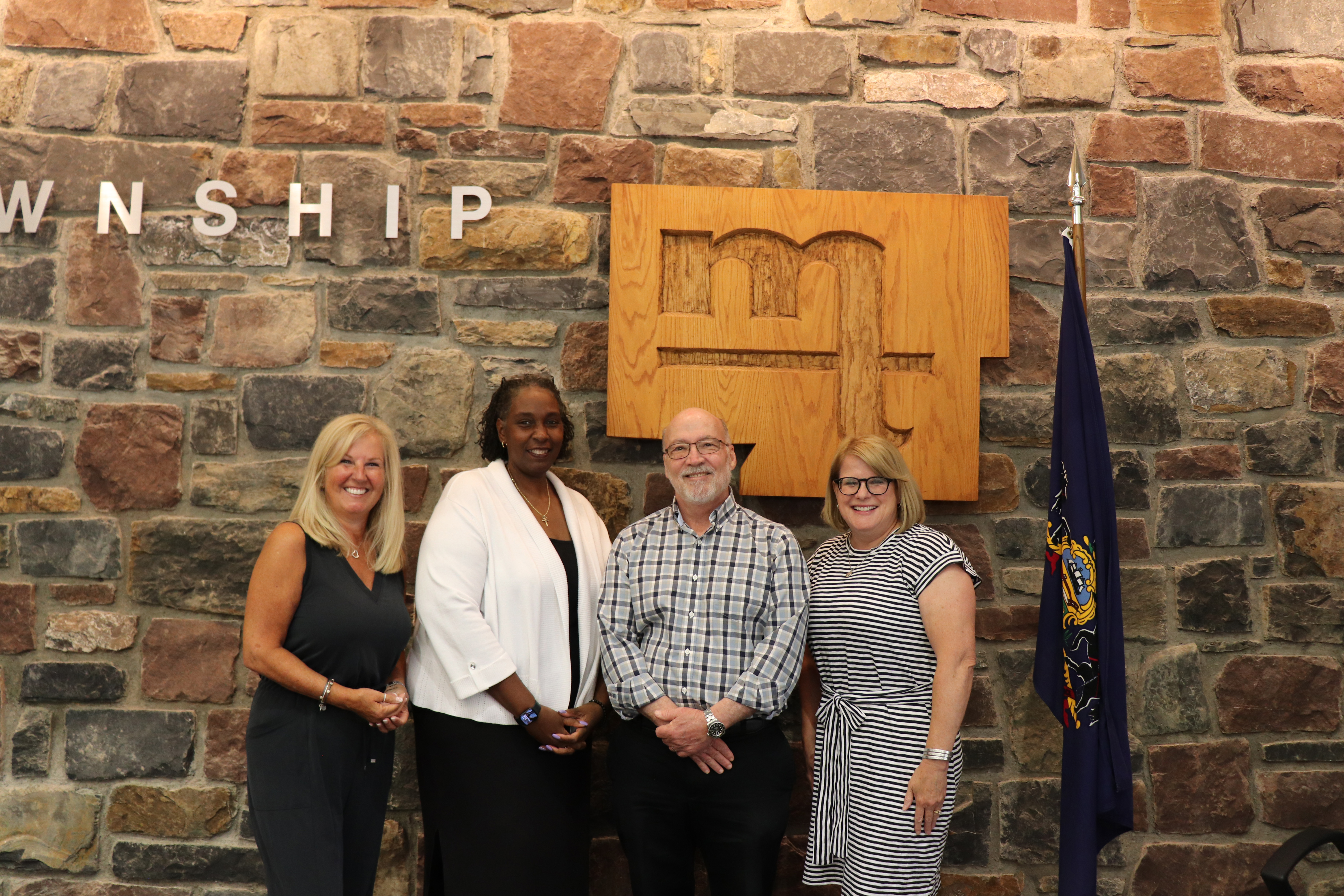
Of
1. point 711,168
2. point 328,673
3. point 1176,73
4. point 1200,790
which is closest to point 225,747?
point 328,673

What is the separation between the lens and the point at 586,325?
8.90 ft

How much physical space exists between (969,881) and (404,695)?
1.67 m

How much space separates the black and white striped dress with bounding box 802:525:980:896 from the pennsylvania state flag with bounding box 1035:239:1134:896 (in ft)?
0.76

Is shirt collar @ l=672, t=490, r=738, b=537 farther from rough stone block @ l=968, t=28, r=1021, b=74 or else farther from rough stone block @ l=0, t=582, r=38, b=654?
rough stone block @ l=0, t=582, r=38, b=654

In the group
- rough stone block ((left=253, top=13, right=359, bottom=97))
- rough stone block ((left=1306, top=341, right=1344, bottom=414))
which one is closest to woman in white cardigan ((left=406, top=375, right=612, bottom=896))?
rough stone block ((left=253, top=13, right=359, bottom=97))

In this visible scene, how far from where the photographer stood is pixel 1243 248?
9.30 feet

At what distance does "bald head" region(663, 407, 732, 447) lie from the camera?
7.29 ft

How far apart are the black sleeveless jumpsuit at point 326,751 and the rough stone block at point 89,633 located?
758 millimetres

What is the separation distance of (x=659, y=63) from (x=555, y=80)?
307 mm

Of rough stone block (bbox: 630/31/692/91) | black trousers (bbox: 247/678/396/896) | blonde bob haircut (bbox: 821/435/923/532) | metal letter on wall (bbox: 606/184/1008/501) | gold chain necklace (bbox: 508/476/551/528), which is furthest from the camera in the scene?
rough stone block (bbox: 630/31/692/91)

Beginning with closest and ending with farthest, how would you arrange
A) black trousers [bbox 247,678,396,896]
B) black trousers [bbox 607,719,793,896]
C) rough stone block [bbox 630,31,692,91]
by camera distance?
black trousers [bbox 247,678,396,896] → black trousers [bbox 607,719,793,896] → rough stone block [bbox 630,31,692,91]

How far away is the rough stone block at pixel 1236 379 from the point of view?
2803 millimetres

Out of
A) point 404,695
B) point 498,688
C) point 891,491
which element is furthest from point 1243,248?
point 404,695

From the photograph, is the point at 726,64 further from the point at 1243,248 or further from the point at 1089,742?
the point at 1089,742
